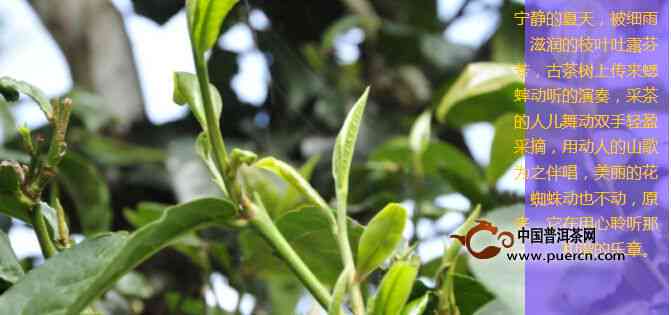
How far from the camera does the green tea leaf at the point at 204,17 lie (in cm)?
28

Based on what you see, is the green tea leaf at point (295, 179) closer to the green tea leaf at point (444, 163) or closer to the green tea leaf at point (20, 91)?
the green tea leaf at point (20, 91)

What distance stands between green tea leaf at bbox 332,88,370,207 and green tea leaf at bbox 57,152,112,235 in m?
0.36

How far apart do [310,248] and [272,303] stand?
1.00ft

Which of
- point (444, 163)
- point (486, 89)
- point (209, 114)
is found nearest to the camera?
point (209, 114)

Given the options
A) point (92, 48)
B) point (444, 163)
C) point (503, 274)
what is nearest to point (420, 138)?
point (444, 163)

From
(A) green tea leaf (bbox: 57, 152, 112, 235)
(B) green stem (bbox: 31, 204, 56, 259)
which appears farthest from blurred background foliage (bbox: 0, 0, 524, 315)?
(B) green stem (bbox: 31, 204, 56, 259)

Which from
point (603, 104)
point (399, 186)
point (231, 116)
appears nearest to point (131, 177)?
point (231, 116)

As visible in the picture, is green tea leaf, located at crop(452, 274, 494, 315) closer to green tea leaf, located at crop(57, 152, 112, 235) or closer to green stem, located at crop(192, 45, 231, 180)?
green stem, located at crop(192, 45, 231, 180)

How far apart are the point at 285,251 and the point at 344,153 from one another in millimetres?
47

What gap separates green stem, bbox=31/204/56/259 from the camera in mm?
328

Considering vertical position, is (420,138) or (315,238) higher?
(315,238)

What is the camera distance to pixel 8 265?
343 mm

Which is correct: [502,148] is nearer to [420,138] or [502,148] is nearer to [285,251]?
[420,138]
